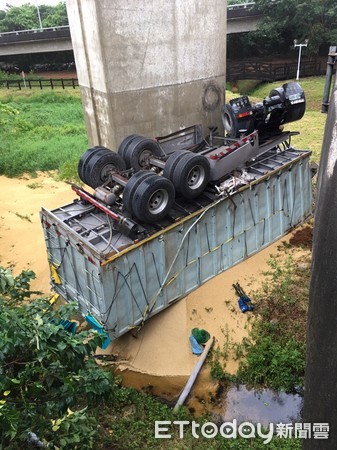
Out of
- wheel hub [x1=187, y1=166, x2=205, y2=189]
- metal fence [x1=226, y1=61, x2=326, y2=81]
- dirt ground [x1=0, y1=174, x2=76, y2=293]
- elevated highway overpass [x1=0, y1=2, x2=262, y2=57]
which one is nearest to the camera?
wheel hub [x1=187, y1=166, x2=205, y2=189]

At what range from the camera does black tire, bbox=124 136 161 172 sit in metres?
9.47

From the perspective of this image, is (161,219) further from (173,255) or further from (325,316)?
(325,316)

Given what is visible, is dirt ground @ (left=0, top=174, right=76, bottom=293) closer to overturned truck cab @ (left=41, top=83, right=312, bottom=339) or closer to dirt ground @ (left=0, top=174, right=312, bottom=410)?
dirt ground @ (left=0, top=174, right=312, bottom=410)

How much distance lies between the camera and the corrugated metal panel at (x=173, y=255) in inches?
301

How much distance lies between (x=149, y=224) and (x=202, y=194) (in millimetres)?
1533

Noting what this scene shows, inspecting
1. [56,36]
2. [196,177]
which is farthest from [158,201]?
[56,36]

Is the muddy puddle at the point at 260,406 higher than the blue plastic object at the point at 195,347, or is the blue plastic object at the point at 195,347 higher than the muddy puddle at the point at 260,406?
the blue plastic object at the point at 195,347

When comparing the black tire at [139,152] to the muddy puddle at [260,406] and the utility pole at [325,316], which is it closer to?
the muddy puddle at [260,406]

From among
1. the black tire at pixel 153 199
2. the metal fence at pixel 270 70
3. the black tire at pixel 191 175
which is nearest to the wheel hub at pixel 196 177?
the black tire at pixel 191 175

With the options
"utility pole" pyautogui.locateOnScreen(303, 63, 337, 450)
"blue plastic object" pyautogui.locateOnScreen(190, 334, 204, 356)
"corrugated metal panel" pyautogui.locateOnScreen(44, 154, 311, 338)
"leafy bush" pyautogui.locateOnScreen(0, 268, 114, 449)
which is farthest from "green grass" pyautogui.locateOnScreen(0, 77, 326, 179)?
"utility pole" pyautogui.locateOnScreen(303, 63, 337, 450)

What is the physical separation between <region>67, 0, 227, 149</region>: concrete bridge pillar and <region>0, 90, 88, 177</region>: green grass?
364cm

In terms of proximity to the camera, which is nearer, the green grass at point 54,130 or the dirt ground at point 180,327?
the dirt ground at point 180,327

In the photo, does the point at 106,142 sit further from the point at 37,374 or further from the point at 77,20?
the point at 37,374

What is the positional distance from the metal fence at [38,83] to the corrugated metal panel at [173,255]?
29.4 metres
